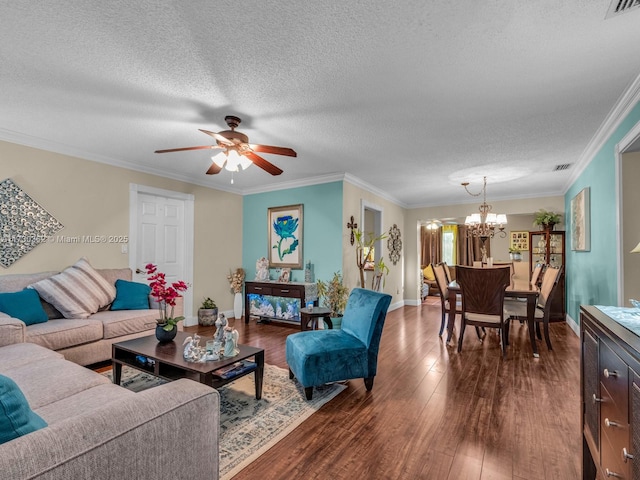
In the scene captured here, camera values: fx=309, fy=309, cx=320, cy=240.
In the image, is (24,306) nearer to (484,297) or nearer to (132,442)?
(132,442)

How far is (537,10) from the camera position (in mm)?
1560

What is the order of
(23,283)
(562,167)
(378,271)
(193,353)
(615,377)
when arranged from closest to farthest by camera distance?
(615,377), (193,353), (23,283), (562,167), (378,271)

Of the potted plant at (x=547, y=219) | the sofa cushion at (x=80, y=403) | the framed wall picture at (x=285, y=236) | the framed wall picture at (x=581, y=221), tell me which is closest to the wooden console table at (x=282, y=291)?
the framed wall picture at (x=285, y=236)

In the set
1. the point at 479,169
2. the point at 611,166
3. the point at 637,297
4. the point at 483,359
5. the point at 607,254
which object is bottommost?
the point at 483,359

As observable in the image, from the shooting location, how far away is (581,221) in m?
4.12

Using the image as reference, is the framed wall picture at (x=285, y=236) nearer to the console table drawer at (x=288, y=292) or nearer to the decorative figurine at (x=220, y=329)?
the console table drawer at (x=288, y=292)

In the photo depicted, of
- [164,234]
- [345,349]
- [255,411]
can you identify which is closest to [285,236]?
[164,234]

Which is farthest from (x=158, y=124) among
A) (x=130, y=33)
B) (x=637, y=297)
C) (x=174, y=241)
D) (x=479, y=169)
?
(x=637, y=297)

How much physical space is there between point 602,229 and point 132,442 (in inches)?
169

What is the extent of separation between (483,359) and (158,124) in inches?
164

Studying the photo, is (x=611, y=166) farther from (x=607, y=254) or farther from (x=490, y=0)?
(x=490, y=0)

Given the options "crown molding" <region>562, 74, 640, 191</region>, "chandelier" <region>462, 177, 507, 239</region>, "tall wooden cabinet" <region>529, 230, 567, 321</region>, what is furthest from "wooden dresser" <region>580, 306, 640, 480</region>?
"tall wooden cabinet" <region>529, 230, 567, 321</region>

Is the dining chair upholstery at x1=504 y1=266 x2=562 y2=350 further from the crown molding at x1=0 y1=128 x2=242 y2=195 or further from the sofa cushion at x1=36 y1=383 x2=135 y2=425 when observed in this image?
the crown molding at x1=0 y1=128 x2=242 y2=195

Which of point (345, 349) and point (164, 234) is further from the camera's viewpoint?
point (164, 234)
